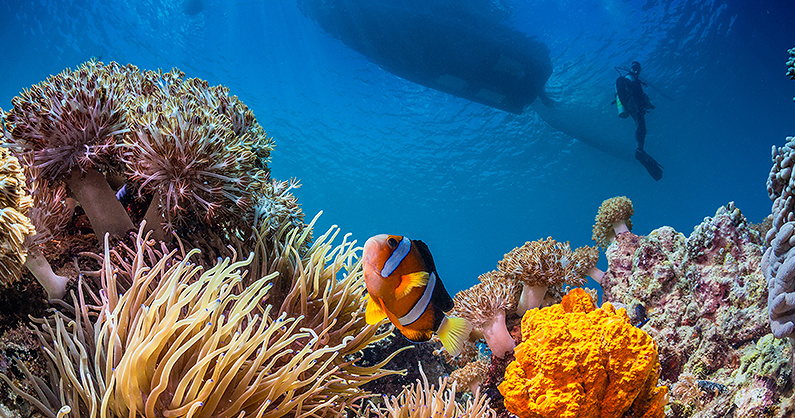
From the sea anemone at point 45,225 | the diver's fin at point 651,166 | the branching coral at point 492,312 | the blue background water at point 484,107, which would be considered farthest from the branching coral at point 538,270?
the blue background water at point 484,107

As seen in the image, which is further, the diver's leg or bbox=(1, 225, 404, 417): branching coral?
the diver's leg

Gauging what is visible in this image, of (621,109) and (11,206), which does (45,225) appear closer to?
(11,206)

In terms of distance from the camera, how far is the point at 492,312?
9.49 ft

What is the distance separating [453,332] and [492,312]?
1.46 meters

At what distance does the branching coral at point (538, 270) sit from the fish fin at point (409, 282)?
1.90 metres

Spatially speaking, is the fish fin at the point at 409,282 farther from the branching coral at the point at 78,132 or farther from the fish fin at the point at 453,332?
the branching coral at the point at 78,132

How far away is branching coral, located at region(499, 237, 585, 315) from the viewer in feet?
9.82

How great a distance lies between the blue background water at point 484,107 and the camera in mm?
25516

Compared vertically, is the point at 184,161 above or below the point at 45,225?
above

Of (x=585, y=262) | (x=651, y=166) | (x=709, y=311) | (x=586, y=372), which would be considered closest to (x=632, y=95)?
(x=651, y=166)

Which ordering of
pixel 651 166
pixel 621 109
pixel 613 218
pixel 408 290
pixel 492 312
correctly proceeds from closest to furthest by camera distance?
pixel 408 290 < pixel 492 312 < pixel 613 218 < pixel 621 109 < pixel 651 166

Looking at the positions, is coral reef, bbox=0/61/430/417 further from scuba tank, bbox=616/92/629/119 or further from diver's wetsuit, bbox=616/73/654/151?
diver's wetsuit, bbox=616/73/654/151

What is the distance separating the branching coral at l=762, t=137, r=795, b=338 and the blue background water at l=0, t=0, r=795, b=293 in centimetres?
2417

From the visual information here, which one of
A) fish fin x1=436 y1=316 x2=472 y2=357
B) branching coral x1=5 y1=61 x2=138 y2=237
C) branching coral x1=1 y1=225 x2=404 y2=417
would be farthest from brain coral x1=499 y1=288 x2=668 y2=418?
branching coral x1=5 y1=61 x2=138 y2=237
